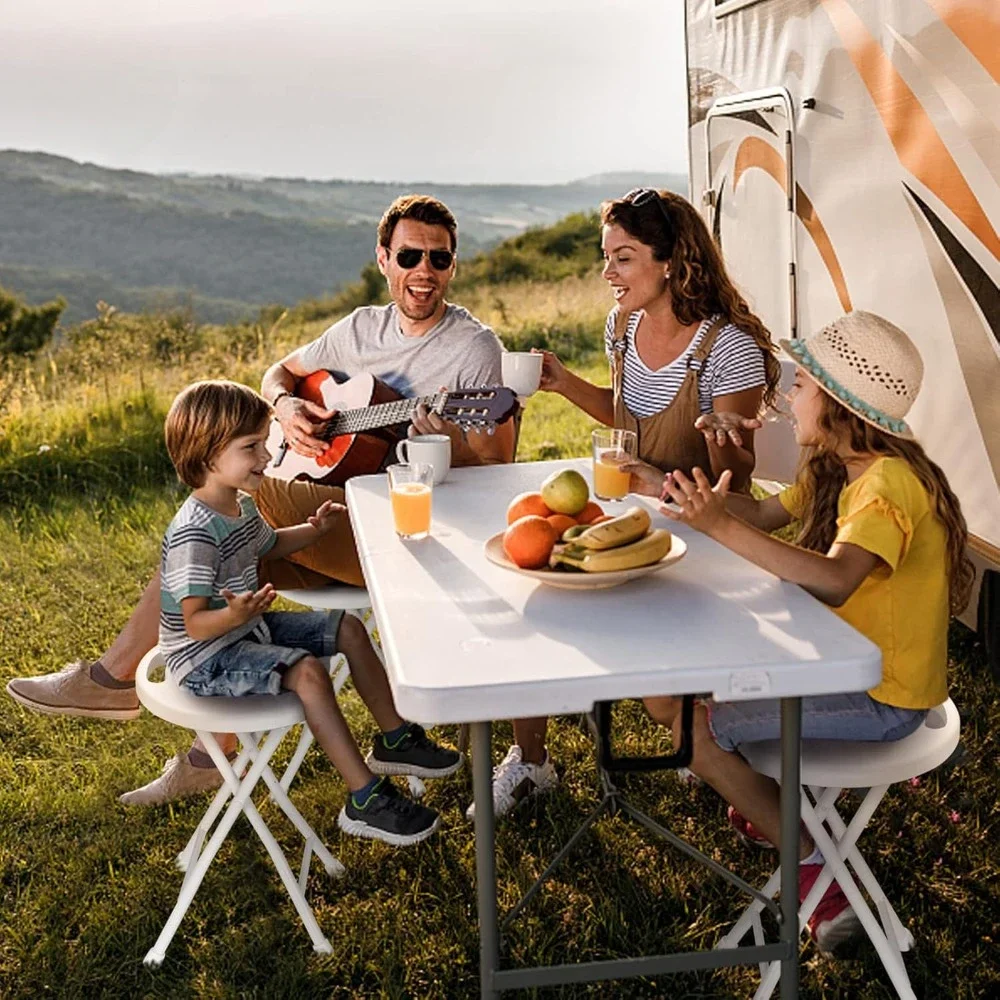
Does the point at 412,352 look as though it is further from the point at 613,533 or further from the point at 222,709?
the point at 613,533

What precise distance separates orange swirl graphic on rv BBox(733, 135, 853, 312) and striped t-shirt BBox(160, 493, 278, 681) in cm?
238

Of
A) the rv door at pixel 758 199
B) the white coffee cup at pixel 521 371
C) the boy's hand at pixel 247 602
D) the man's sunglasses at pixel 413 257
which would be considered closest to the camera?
the boy's hand at pixel 247 602

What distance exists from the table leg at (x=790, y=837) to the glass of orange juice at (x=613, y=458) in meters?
0.85

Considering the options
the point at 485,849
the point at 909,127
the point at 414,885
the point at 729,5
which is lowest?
the point at 414,885

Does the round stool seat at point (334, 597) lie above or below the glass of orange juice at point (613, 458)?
below

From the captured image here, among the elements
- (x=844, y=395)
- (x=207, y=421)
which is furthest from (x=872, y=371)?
(x=207, y=421)

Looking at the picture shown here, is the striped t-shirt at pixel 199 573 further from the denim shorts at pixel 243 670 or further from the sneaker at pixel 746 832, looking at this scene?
the sneaker at pixel 746 832

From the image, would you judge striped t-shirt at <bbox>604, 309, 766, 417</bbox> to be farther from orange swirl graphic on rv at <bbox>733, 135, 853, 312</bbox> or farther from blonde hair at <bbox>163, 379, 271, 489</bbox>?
orange swirl graphic on rv at <bbox>733, 135, 853, 312</bbox>

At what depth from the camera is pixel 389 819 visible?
98.6 inches

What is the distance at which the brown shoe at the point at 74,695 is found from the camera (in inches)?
126

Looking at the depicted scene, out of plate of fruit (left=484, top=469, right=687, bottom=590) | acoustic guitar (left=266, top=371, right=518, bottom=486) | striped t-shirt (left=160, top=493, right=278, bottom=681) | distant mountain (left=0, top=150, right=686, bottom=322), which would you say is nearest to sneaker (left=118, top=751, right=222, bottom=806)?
striped t-shirt (left=160, top=493, right=278, bottom=681)

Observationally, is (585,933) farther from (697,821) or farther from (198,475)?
(198,475)

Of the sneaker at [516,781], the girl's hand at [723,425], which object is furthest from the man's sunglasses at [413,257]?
the sneaker at [516,781]

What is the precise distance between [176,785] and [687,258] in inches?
75.4
